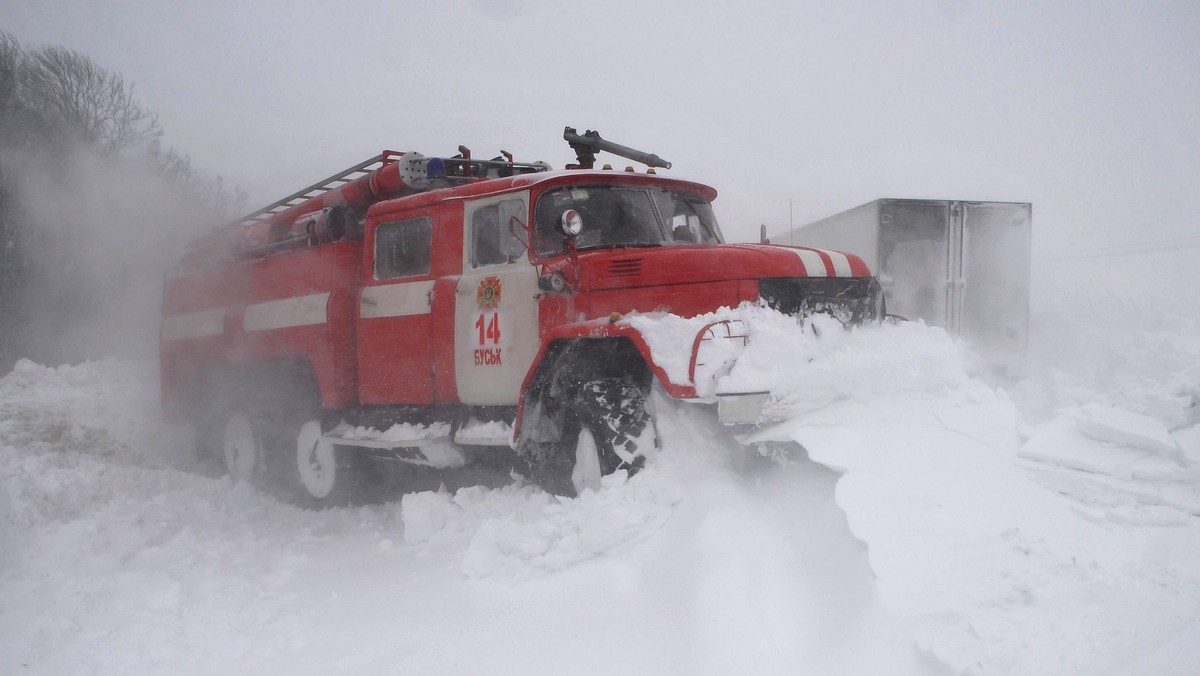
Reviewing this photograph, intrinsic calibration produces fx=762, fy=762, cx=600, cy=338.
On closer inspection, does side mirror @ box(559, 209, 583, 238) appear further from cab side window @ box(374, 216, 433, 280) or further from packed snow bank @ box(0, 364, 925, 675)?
cab side window @ box(374, 216, 433, 280)

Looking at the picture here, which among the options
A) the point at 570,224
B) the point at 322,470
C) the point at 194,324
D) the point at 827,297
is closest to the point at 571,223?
the point at 570,224

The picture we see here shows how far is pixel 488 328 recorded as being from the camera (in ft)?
17.9

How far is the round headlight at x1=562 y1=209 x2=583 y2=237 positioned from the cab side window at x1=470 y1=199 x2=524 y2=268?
544 millimetres

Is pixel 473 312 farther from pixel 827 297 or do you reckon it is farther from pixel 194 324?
pixel 194 324

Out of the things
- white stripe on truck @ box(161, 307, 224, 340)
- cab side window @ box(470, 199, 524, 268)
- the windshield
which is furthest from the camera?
white stripe on truck @ box(161, 307, 224, 340)

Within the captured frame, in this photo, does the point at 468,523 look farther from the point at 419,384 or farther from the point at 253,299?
the point at 253,299

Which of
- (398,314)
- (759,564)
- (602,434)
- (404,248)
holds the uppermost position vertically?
(404,248)

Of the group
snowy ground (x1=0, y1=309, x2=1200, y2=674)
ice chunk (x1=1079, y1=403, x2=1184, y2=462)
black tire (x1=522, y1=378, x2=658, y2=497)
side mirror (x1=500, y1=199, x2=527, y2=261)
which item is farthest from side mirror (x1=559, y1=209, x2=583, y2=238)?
ice chunk (x1=1079, y1=403, x2=1184, y2=462)

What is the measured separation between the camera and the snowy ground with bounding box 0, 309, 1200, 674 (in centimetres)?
275

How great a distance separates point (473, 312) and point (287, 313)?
8.01 feet

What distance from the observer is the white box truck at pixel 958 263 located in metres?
10.4

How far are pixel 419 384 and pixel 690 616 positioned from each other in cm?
338

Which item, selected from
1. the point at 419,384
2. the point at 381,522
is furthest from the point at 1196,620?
the point at 381,522

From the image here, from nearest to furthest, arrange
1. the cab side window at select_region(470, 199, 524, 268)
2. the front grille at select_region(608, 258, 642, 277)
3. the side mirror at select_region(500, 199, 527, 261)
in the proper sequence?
1. the front grille at select_region(608, 258, 642, 277)
2. the side mirror at select_region(500, 199, 527, 261)
3. the cab side window at select_region(470, 199, 524, 268)
